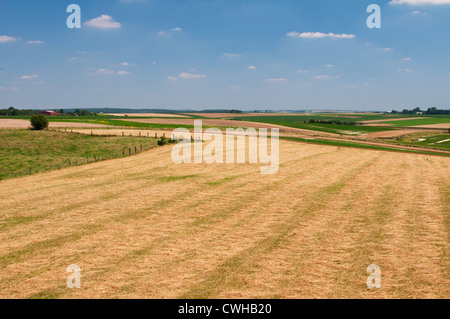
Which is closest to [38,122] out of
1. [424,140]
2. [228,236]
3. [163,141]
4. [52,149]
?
[52,149]

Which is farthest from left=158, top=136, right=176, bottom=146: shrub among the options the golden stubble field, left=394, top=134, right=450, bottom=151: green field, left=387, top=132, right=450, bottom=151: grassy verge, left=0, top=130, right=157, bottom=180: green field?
left=394, top=134, right=450, bottom=151: green field

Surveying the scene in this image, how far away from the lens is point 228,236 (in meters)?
15.2

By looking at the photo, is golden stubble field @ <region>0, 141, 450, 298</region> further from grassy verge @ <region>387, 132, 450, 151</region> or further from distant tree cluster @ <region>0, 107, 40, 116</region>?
distant tree cluster @ <region>0, 107, 40, 116</region>

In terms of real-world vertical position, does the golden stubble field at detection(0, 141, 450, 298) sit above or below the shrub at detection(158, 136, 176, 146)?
below

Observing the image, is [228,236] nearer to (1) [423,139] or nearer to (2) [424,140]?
(2) [424,140]

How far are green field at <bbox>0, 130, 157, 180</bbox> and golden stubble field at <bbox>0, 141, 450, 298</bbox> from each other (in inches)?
545

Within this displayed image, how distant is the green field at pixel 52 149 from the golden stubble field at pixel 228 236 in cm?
1385

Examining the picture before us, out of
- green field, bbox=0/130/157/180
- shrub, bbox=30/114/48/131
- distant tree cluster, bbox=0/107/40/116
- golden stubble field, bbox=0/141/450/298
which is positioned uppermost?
distant tree cluster, bbox=0/107/40/116

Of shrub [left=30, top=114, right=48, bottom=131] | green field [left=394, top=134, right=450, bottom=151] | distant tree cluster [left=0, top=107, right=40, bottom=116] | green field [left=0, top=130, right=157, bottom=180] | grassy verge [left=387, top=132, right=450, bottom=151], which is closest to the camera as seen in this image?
green field [left=0, top=130, right=157, bottom=180]

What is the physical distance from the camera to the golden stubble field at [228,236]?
424 inches

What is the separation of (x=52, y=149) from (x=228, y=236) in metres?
48.8

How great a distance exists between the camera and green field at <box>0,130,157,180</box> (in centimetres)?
4175

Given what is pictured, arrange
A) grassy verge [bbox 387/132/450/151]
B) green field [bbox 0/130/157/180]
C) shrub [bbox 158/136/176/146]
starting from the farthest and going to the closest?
grassy verge [bbox 387/132/450/151]
shrub [bbox 158/136/176/146]
green field [bbox 0/130/157/180]
